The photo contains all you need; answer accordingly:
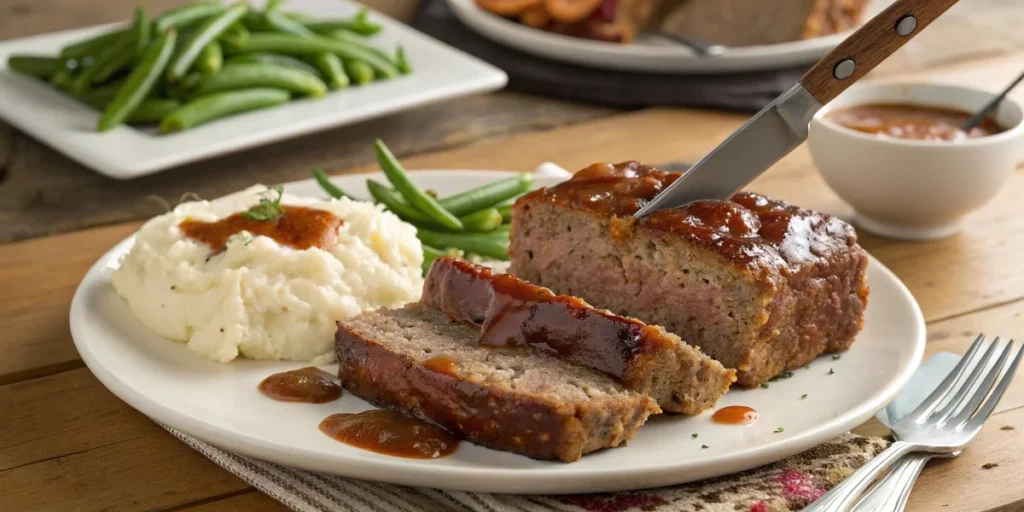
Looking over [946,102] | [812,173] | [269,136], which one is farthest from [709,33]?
[269,136]

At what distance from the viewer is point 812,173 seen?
6.52 metres

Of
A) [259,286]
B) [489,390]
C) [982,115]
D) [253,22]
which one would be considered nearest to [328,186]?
[259,286]

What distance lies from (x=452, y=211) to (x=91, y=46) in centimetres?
339

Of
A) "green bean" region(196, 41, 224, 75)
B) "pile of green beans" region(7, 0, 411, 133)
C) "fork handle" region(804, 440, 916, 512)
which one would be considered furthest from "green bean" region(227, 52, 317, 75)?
"fork handle" region(804, 440, 916, 512)

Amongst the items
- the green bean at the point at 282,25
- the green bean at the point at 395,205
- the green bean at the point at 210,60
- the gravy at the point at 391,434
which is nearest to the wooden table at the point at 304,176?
the gravy at the point at 391,434

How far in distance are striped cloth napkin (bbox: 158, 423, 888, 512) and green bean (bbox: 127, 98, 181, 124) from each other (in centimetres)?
353

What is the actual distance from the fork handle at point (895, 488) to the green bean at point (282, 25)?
5215 millimetres

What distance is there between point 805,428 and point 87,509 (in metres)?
2.25

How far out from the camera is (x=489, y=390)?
3395mm

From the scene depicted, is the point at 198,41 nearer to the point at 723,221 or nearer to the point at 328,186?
the point at 328,186

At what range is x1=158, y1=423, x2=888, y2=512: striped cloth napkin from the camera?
130 inches

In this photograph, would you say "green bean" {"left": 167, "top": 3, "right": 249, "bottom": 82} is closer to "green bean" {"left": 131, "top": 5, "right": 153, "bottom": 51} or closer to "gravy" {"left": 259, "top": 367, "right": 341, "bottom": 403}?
"green bean" {"left": 131, "top": 5, "right": 153, "bottom": 51}

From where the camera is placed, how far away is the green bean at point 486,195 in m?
5.24

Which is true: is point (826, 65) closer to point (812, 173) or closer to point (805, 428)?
point (805, 428)
